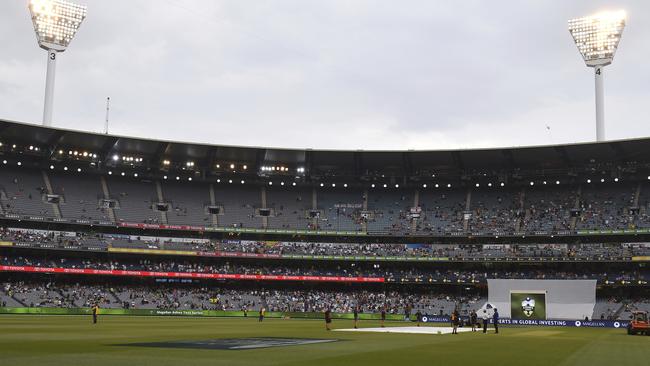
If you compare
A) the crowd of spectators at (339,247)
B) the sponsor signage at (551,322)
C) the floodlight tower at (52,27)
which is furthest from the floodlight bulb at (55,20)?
the sponsor signage at (551,322)

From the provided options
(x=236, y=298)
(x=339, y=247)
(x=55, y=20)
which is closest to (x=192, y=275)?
(x=236, y=298)

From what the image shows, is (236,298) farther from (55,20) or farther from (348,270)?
(55,20)

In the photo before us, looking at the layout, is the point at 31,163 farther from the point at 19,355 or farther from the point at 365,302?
the point at 19,355

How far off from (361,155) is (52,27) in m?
46.3

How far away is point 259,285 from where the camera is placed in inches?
3686

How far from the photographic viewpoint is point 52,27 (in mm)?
87125

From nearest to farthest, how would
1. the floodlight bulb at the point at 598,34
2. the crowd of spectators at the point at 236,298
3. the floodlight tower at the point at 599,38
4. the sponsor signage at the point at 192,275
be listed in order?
1. the crowd of spectators at the point at 236,298
2. the sponsor signage at the point at 192,275
3. the floodlight bulb at the point at 598,34
4. the floodlight tower at the point at 599,38

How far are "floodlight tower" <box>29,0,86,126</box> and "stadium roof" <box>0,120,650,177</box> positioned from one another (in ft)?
16.1

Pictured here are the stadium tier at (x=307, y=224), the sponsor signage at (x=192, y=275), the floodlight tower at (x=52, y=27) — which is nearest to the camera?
the sponsor signage at (x=192, y=275)

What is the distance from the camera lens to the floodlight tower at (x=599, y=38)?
82.9 m

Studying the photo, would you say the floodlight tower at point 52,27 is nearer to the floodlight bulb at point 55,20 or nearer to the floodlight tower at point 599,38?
the floodlight bulb at point 55,20

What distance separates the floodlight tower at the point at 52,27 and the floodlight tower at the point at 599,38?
65.8 meters

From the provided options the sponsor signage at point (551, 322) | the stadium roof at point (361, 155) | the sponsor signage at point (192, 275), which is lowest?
the sponsor signage at point (551, 322)

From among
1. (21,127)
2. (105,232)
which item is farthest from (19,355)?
(105,232)
